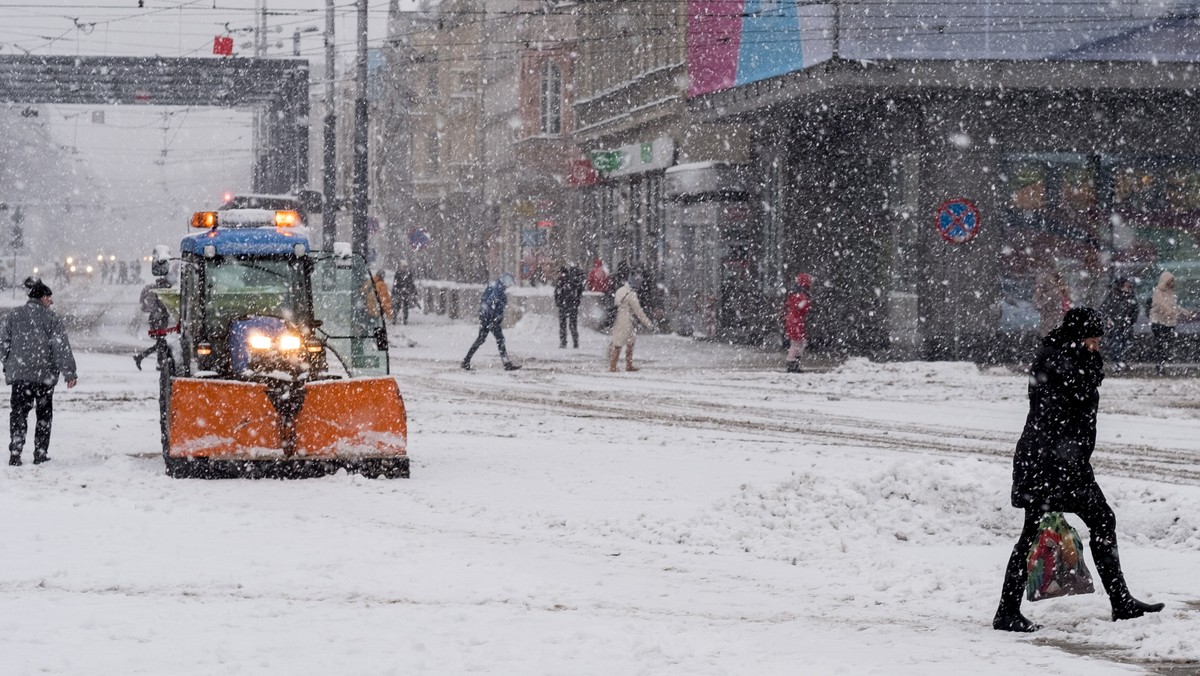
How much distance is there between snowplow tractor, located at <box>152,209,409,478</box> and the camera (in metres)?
13.2

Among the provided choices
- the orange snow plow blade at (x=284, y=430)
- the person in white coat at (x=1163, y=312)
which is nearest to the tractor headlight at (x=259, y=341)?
the orange snow plow blade at (x=284, y=430)

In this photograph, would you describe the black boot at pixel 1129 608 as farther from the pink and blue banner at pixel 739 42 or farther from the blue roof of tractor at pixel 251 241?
the pink and blue banner at pixel 739 42

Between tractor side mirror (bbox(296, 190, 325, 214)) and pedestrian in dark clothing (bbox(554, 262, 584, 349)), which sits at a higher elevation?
tractor side mirror (bbox(296, 190, 325, 214))

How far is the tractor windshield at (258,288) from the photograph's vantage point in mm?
14383

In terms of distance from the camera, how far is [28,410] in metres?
14.2

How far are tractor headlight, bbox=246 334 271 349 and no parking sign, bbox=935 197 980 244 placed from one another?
15.8 meters

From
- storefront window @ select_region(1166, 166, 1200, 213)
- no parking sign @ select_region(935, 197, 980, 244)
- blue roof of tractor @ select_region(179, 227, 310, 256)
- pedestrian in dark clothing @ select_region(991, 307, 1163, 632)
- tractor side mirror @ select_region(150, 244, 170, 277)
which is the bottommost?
pedestrian in dark clothing @ select_region(991, 307, 1163, 632)

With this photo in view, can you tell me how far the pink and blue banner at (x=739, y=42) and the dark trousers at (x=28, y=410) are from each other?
18198 mm

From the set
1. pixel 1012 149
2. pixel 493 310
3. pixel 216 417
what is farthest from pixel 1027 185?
pixel 216 417

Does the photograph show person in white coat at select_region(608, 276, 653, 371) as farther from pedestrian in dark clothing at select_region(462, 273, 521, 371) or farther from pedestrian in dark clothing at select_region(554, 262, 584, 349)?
pedestrian in dark clothing at select_region(554, 262, 584, 349)

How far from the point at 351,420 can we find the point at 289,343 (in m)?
0.87

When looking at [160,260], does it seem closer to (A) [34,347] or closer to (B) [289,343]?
(A) [34,347]

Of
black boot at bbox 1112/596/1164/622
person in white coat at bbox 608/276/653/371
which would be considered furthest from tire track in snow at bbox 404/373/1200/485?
black boot at bbox 1112/596/1164/622

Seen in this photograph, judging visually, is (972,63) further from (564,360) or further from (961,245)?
(564,360)
